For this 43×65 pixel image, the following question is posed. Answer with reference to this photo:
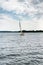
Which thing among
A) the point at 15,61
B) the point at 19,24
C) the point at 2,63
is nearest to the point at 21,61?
the point at 15,61

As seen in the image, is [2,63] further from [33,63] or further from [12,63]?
[33,63]

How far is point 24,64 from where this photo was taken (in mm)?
24281

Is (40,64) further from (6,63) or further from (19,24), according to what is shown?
(19,24)

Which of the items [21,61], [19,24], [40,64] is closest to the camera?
[40,64]

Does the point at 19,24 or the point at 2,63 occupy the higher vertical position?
the point at 2,63

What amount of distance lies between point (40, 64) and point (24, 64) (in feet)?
7.02

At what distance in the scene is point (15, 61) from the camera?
85.8 feet

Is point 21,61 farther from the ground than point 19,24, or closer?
farther from the ground

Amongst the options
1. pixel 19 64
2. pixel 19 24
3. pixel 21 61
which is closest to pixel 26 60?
pixel 21 61

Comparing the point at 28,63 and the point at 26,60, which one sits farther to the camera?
the point at 26,60

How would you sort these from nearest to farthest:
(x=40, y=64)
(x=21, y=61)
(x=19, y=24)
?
(x=40, y=64), (x=21, y=61), (x=19, y=24)

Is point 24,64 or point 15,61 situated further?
point 15,61

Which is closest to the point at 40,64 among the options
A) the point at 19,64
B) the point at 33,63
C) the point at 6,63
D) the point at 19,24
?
the point at 33,63

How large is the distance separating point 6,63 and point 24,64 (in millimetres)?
2614
